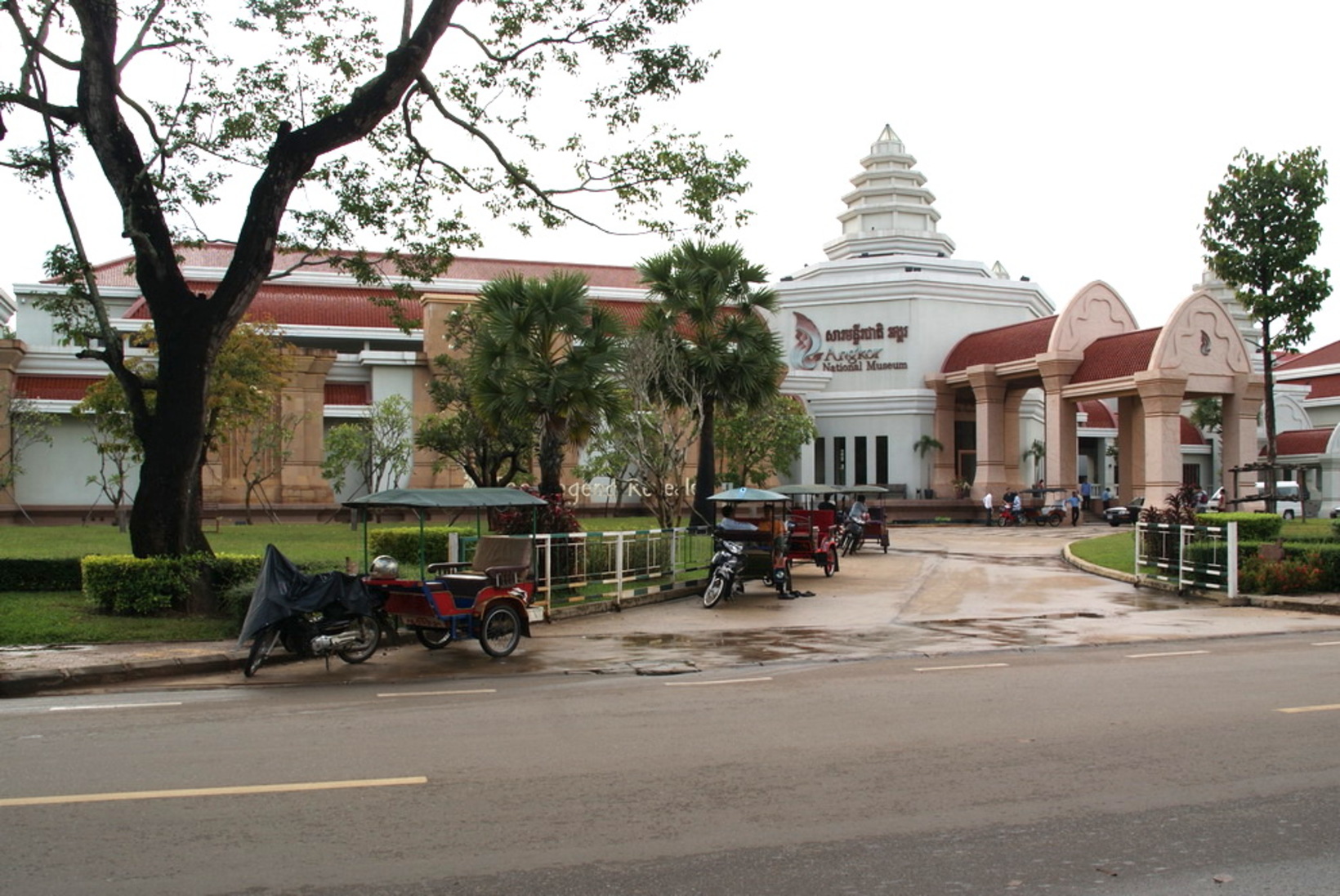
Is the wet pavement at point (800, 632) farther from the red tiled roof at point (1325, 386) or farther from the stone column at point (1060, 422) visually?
the red tiled roof at point (1325, 386)

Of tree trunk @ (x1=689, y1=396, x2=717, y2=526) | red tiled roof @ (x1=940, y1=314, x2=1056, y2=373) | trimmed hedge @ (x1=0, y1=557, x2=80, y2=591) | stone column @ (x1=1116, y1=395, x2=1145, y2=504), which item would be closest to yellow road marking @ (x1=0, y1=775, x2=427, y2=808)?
trimmed hedge @ (x1=0, y1=557, x2=80, y2=591)

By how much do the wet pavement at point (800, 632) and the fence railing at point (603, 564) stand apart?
491 millimetres

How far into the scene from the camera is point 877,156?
6388 centimetres

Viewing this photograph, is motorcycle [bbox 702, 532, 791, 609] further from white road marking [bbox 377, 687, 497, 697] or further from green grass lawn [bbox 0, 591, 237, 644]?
white road marking [bbox 377, 687, 497, 697]

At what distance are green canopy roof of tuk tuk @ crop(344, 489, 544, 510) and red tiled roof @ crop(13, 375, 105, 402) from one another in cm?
2779

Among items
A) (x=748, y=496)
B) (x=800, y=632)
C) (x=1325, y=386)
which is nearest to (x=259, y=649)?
(x=800, y=632)

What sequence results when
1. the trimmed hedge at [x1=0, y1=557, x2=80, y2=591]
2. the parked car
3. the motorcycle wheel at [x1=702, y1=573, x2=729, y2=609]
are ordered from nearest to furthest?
the trimmed hedge at [x1=0, y1=557, x2=80, y2=591]
the motorcycle wheel at [x1=702, y1=573, x2=729, y2=609]
the parked car

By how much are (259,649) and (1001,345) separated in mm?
43172

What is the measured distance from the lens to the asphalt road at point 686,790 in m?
5.11

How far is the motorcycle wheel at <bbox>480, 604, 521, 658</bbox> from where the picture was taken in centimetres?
1287

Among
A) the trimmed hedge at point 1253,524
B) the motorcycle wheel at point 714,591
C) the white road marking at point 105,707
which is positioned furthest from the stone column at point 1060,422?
the white road marking at point 105,707

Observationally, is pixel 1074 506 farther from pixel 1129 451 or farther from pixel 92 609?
pixel 92 609

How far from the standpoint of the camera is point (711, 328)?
2775cm

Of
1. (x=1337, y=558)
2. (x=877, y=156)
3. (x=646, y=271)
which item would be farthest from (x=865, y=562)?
(x=877, y=156)
